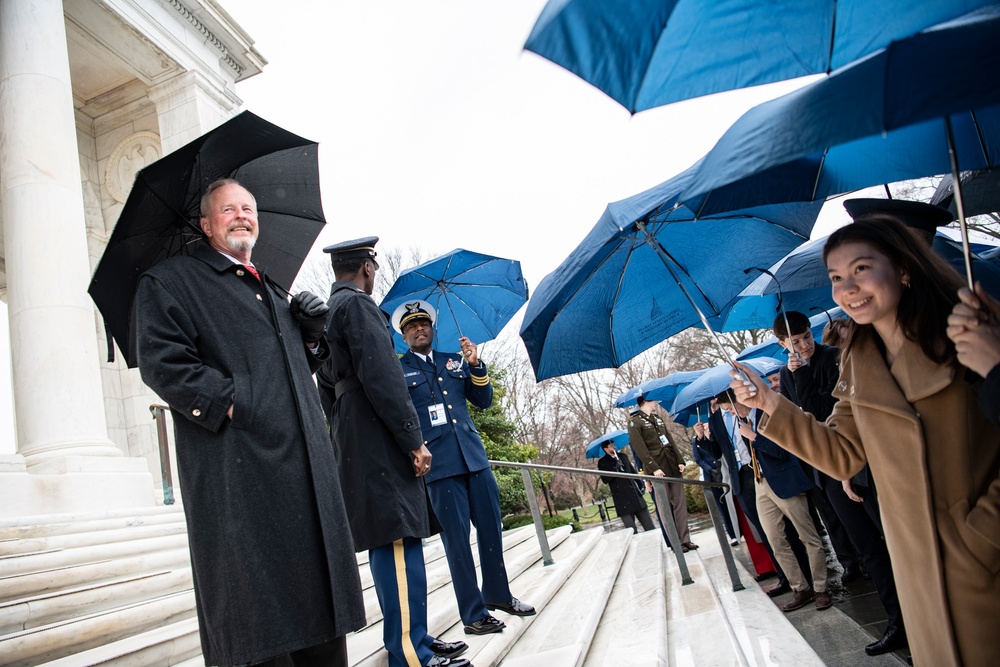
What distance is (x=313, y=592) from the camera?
235cm

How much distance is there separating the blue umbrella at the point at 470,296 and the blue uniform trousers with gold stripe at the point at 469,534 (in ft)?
6.02

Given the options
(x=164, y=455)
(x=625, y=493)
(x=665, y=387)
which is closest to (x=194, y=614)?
(x=164, y=455)

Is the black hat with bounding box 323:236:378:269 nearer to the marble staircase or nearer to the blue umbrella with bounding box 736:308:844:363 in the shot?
the marble staircase

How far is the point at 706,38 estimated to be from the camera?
2.33 metres

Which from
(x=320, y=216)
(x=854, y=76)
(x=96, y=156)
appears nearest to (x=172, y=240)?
(x=320, y=216)

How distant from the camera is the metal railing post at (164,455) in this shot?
9.09 meters

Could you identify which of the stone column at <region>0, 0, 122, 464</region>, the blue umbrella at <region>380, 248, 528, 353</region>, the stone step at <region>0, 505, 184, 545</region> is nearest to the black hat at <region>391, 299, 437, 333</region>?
the blue umbrella at <region>380, 248, 528, 353</region>

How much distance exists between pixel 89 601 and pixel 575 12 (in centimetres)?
429

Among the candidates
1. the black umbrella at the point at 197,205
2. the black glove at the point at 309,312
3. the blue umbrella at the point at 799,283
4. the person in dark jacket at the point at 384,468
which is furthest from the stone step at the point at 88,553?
the blue umbrella at the point at 799,283

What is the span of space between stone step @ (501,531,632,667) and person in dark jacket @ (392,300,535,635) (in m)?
0.22

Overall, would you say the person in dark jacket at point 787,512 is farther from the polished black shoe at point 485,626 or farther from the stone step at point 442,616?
the polished black shoe at point 485,626

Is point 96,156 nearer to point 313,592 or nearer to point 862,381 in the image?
point 313,592

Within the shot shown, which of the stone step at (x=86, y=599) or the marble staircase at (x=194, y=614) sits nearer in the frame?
the marble staircase at (x=194, y=614)

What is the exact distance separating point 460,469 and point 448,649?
1.15 meters
